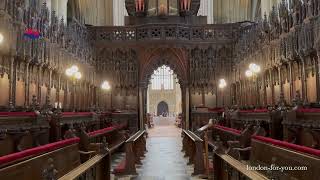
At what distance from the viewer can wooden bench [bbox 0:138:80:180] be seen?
395 cm

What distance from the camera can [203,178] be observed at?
820 centimetres

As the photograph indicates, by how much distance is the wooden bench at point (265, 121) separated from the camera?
8.89 meters

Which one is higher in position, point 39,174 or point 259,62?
point 259,62

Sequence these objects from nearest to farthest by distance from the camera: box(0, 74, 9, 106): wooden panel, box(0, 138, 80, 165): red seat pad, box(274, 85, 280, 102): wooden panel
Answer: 1. box(0, 138, 80, 165): red seat pad
2. box(0, 74, 9, 106): wooden panel
3. box(274, 85, 280, 102): wooden panel

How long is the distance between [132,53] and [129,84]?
6.85 feet

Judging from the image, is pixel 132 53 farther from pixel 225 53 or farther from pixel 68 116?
pixel 68 116

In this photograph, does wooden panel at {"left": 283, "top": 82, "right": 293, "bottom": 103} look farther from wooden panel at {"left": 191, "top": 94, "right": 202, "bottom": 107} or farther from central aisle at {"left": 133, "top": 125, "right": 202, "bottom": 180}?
wooden panel at {"left": 191, "top": 94, "right": 202, "bottom": 107}

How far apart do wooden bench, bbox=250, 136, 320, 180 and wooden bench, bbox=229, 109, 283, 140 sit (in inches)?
69.4

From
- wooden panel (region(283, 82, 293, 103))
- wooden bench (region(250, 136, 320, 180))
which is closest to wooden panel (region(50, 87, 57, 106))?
wooden panel (region(283, 82, 293, 103))

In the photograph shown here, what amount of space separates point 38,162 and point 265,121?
663 cm

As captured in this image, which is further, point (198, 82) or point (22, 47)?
point (198, 82)

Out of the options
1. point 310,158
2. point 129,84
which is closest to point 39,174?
point 310,158

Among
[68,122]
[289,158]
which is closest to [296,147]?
[289,158]

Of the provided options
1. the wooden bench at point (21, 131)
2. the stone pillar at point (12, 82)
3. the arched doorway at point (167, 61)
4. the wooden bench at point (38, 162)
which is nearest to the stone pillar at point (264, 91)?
the arched doorway at point (167, 61)
